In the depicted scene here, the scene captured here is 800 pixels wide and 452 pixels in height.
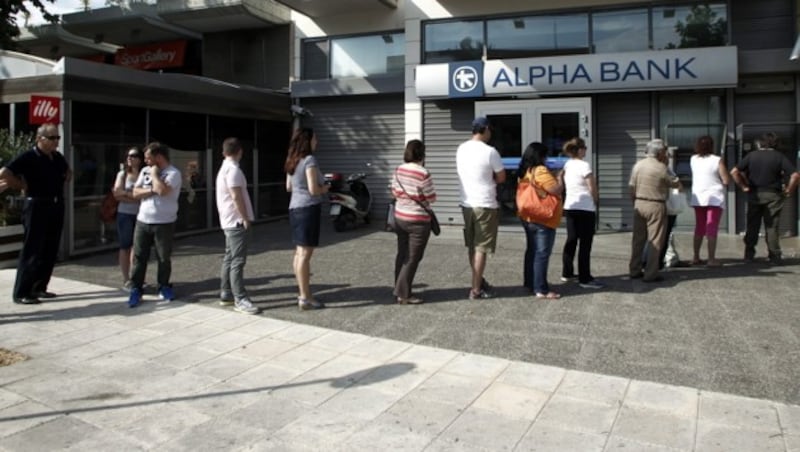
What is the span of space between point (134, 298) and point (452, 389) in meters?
3.91

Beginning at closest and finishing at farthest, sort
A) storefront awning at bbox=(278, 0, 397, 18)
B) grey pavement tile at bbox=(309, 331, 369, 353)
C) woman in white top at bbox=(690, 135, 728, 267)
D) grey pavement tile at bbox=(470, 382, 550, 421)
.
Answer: grey pavement tile at bbox=(470, 382, 550, 421) < grey pavement tile at bbox=(309, 331, 369, 353) < woman in white top at bbox=(690, 135, 728, 267) < storefront awning at bbox=(278, 0, 397, 18)

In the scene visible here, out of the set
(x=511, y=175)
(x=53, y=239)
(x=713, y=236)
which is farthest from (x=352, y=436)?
(x=511, y=175)

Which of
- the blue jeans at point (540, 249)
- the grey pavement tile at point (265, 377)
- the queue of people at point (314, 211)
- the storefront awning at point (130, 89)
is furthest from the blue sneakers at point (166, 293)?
the storefront awning at point (130, 89)

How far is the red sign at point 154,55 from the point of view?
1552 centimetres

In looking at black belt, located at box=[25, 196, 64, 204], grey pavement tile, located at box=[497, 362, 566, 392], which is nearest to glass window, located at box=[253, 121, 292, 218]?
black belt, located at box=[25, 196, 64, 204]

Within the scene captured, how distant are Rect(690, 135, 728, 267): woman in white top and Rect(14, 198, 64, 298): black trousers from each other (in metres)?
7.74

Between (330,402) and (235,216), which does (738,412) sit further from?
(235,216)

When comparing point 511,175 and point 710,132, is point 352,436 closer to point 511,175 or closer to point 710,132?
point 511,175

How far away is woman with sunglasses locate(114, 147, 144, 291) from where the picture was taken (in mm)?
7137

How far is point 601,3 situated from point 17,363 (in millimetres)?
10794

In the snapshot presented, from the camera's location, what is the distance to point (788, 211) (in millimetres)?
11109

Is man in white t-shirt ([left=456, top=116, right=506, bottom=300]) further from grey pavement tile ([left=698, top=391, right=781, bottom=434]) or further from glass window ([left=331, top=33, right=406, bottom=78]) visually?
glass window ([left=331, top=33, right=406, bottom=78])

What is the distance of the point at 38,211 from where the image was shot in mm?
6766

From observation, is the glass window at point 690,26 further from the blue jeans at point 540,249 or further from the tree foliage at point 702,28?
the blue jeans at point 540,249
